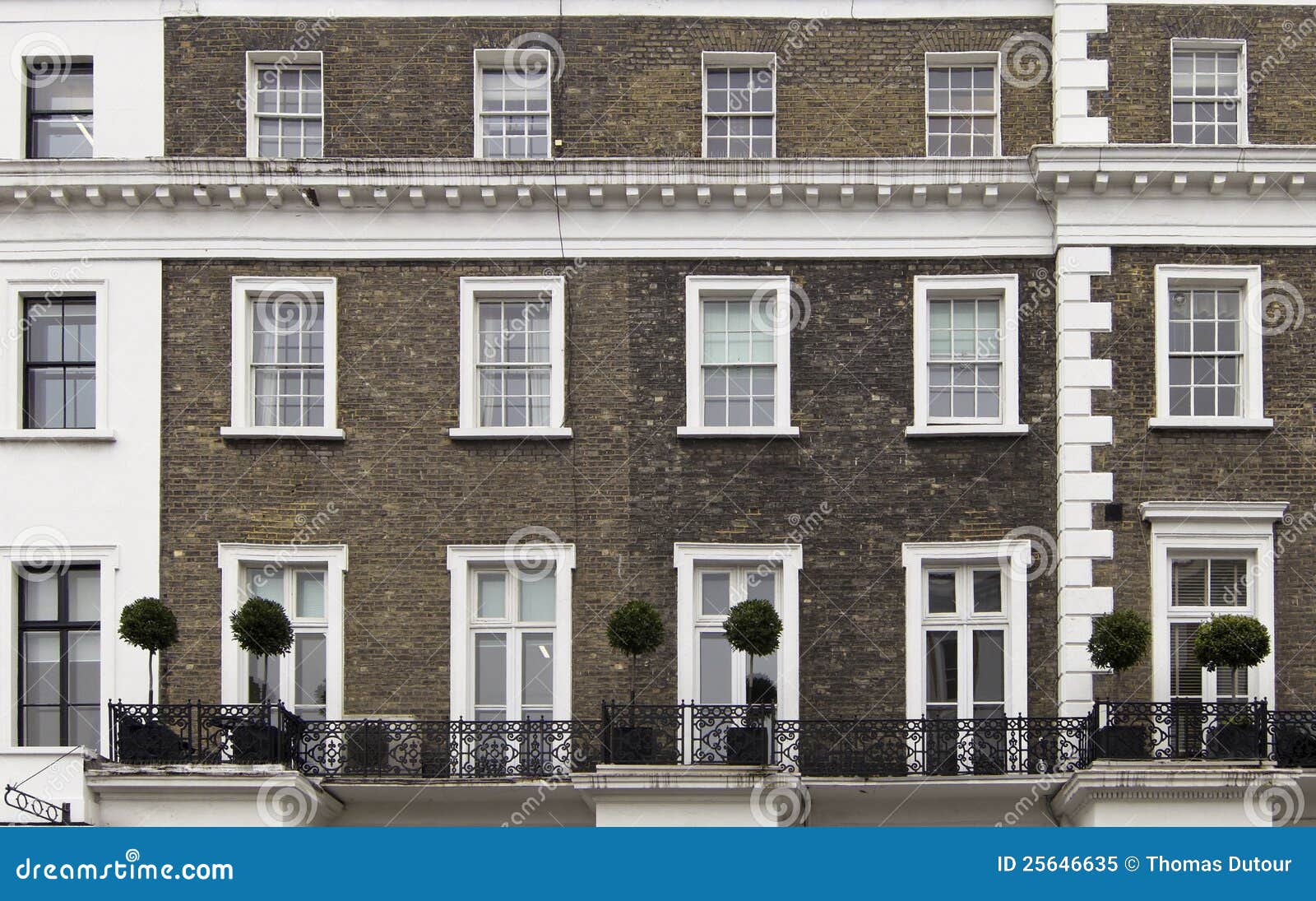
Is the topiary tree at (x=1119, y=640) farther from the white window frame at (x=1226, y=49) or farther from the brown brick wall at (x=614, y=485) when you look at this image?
the white window frame at (x=1226, y=49)

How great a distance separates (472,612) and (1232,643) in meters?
8.25

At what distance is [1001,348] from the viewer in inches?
1038

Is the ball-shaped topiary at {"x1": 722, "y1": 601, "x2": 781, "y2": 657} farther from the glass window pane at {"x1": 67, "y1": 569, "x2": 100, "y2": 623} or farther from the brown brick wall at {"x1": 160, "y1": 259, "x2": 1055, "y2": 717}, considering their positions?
the glass window pane at {"x1": 67, "y1": 569, "x2": 100, "y2": 623}

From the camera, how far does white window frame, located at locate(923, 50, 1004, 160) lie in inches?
1054

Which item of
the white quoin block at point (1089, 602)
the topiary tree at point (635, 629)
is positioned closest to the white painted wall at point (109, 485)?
Answer: the topiary tree at point (635, 629)

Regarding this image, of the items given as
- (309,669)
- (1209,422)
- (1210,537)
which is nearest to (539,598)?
(309,669)

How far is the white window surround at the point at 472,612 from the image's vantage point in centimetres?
2561

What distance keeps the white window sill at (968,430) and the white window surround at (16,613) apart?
904 centimetres

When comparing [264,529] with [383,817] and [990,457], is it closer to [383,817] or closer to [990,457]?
[383,817]

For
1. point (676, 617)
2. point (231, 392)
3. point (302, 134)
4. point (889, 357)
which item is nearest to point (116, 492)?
point (231, 392)

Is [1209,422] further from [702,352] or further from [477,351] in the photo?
[477,351]

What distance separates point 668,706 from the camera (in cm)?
2483

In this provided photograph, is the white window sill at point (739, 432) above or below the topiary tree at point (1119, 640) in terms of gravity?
above

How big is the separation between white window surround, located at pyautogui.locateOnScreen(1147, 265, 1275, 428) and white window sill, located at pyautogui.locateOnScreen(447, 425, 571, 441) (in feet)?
21.6
